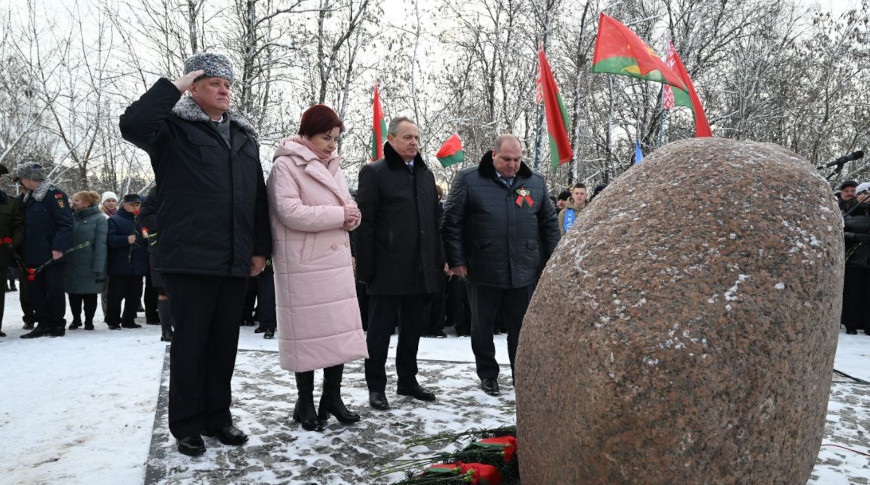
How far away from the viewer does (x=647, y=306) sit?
213 cm

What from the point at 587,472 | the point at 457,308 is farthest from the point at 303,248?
the point at 457,308

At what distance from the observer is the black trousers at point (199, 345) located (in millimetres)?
3422

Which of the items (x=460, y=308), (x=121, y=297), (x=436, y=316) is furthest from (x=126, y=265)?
(x=460, y=308)

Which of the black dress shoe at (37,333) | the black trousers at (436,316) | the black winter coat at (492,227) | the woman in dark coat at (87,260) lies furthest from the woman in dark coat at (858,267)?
the black dress shoe at (37,333)

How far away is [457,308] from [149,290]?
15.0ft

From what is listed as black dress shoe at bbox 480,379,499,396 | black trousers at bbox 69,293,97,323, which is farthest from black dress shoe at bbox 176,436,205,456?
black trousers at bbox 69,293,97,323

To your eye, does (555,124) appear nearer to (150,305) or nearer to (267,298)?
(267,298)

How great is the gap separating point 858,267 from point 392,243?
7344mm

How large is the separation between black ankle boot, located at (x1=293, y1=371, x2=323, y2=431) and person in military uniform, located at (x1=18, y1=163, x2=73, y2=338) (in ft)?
17.5

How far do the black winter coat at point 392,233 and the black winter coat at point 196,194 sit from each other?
1101mm

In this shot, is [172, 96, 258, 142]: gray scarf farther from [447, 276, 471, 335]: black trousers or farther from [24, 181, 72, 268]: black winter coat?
[24, 181, 72, 268]: black winter coat

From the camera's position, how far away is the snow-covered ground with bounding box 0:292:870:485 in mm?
3217

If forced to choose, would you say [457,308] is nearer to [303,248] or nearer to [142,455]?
[303,248]

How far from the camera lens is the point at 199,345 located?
3471 mm
